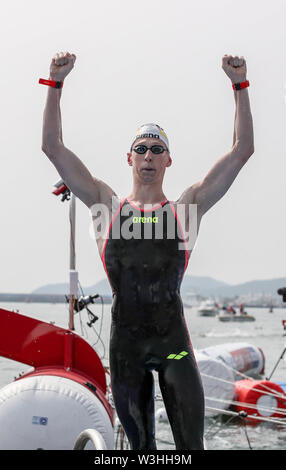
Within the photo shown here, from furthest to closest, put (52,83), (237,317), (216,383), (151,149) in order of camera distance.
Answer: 1. (237,317)
2. (216,383)
3. (151,149)
4. (52,83)

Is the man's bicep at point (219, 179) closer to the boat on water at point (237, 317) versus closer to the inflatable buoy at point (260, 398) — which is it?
the inflatable buoy at point (260, 398)

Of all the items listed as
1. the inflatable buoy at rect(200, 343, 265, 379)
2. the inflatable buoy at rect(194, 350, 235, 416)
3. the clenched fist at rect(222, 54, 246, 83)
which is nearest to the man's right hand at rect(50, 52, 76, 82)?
the clenched fist at rect(222, 54, 246, 83)

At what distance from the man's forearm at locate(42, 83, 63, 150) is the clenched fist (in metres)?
1.13

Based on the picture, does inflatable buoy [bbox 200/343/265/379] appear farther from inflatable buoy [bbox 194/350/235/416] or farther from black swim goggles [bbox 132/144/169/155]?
black swim goggles [bbox 132/144/169/155]

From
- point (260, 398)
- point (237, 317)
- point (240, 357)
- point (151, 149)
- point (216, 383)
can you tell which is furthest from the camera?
point (237, 317)

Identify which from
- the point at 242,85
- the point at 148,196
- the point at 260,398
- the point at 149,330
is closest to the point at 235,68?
the point at 242,85

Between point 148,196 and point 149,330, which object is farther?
point 148,196

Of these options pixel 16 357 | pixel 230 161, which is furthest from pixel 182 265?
pixel 16 357

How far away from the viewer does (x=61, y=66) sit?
3512 mm

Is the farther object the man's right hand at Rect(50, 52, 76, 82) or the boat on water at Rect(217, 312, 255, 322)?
the boat on water at Rect(217, 312, 255, 322)

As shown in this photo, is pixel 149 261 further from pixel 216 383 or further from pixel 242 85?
pixel 216 383

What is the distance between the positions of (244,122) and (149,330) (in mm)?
1480

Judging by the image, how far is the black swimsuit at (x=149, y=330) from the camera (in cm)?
317

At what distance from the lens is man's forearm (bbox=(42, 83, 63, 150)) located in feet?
11.4
